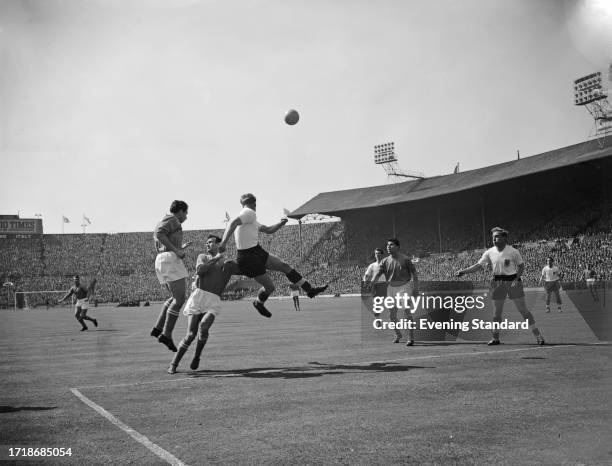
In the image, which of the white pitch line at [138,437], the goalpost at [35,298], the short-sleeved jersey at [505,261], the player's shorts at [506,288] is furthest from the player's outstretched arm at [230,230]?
the goalpost at [35,298]

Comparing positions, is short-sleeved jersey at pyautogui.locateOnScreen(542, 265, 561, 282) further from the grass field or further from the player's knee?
the player's knee

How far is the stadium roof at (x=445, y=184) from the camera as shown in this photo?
4669 centimetres

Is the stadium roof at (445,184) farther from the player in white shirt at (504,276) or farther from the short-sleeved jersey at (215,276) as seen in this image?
the short-sleeved jersey at (215,276)

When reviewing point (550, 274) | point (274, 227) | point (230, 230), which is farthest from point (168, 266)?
point (550, 274)

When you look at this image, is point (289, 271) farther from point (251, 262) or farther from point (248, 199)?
point (248, 199)

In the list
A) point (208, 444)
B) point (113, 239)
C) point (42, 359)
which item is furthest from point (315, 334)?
point (113, 239)

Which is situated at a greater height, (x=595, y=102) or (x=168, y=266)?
(x=595, y=102)

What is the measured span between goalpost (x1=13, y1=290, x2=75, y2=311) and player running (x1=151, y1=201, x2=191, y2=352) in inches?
2376

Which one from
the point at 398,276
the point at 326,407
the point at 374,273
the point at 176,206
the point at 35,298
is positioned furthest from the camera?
the point at 35,298

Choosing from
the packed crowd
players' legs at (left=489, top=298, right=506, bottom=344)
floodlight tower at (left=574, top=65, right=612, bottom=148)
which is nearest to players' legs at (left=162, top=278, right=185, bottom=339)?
players' legs at (left=489, top=298, right=506, bottom=344)

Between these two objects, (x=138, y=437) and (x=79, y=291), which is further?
(x=79, y=291)

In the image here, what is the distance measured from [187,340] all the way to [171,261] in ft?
4.61

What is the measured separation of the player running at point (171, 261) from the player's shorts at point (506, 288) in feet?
19.1

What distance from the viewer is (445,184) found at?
195ft
